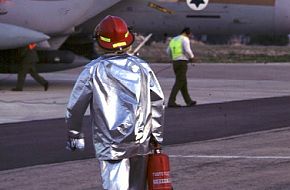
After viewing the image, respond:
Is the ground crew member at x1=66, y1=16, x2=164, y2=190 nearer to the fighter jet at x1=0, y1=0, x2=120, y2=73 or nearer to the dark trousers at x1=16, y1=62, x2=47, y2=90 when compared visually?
the fighter jet at x1=0, y1=0, x2=120, y2=73

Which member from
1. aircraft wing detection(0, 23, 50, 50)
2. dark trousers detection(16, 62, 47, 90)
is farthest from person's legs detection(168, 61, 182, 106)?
dark trousers detection(16, 62, 47, 90)

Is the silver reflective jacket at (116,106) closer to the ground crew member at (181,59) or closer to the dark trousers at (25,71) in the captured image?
the ground crew member at (181,59)

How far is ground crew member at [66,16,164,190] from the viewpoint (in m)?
5.70

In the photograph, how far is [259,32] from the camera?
2244 centimetres

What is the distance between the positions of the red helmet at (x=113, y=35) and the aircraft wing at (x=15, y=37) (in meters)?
14.4

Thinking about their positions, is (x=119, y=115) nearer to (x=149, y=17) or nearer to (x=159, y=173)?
(x=159, y=173)

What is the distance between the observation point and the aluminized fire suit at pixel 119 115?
18.7 ft

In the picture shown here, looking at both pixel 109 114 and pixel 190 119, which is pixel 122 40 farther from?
pixel 190 119

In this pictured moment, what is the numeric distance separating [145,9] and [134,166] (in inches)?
643

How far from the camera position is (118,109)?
573 cm

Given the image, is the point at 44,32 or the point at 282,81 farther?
the point at 282,81

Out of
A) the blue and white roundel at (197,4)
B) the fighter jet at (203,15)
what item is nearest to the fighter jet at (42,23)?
the fighter jet at (203,15)

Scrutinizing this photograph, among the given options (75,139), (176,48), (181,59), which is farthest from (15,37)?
(75,139)

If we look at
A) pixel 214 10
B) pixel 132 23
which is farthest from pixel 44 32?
pixel 214 10
